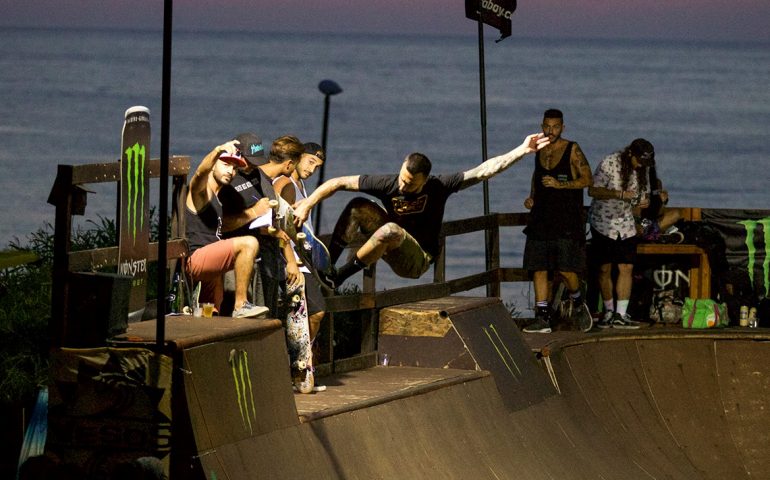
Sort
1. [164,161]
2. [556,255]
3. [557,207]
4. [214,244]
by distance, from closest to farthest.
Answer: [164,161], [214,244], [557,207], [556,255]

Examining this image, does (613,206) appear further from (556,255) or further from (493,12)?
(493,12)

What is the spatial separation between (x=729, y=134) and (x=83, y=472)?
188 ft

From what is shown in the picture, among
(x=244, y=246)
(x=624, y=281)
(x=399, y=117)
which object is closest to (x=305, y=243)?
(x=244, y=246)

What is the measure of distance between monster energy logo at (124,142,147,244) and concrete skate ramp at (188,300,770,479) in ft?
4.54

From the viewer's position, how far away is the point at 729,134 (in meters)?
64.3

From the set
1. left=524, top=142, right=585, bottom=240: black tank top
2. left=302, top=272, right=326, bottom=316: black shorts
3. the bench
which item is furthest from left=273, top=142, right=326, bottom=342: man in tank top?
the bench

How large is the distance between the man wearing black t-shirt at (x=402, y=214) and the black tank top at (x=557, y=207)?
214 centimetres

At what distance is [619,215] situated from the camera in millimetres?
15164

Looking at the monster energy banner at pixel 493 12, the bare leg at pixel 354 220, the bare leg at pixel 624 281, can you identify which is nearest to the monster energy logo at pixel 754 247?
the bare leg at pixel 624 281

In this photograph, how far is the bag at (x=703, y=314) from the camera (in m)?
15.6

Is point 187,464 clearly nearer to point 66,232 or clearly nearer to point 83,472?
point 83,472

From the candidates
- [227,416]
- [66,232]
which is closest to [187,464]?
[227,416]

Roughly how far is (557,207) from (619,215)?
647mm

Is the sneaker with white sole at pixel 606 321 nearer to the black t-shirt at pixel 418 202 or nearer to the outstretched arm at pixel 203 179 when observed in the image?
the black t-shirt at pixel 418 202
